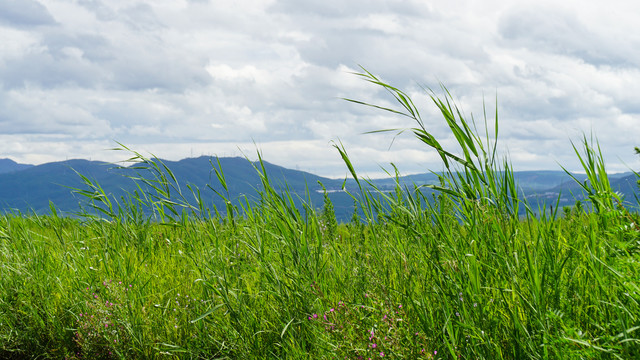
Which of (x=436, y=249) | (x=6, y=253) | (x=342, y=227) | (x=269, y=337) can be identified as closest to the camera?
(x=436, y=249)

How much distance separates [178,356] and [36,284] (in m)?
1.50

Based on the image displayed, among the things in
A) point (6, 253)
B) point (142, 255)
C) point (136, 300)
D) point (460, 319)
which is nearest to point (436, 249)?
point (460, 319)

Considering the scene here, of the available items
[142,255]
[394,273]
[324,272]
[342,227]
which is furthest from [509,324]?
[342,227]

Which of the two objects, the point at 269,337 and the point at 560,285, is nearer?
the point at 560,285

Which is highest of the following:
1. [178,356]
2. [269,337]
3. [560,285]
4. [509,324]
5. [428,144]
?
[428,144]

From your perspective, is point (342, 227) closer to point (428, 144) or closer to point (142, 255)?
point (142, 255)

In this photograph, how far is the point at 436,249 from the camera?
242 cm

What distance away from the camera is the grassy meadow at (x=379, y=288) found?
83.2 inches

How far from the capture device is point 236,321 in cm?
273

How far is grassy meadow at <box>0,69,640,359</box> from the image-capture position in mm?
2113

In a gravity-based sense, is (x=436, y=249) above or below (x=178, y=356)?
above

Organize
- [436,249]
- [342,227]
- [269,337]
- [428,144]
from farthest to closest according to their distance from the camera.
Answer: [342,227] < [269,337] < [428,144] < [436,249]

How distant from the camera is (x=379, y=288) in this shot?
2709 mm

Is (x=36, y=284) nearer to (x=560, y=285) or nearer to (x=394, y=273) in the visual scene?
(x=394, y=273)
